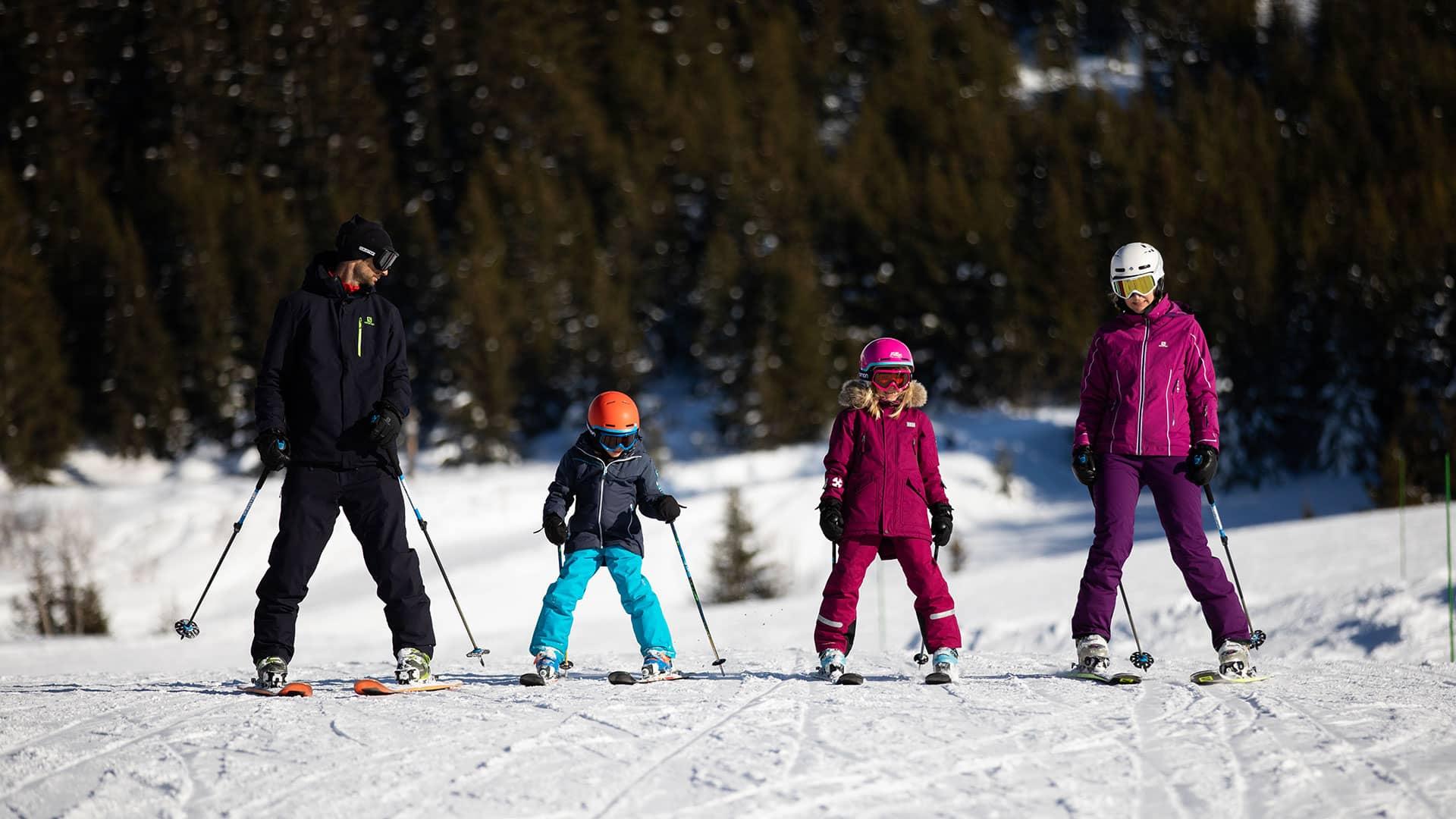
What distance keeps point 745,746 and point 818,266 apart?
39.8m

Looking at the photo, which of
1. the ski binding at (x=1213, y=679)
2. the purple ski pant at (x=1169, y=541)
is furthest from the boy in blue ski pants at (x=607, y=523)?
the ski binding at (x=1213, y=679)

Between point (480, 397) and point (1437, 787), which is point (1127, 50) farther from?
point (1437, 787)

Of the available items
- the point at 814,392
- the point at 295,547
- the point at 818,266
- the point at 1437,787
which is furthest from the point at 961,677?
the point at 818,266

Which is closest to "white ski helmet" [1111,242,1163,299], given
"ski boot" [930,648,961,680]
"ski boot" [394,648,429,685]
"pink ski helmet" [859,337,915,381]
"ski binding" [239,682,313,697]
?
"pink ski helmet" [859,337,915,381]

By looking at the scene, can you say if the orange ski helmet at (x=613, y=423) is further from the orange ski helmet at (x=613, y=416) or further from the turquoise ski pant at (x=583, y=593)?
the turquoise ski pant at (x=583, y=593)

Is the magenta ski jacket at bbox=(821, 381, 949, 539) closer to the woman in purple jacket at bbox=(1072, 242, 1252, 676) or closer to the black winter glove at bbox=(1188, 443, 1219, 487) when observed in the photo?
the woman in purple jacket at bbox=(1072, 242, 1252, 676)

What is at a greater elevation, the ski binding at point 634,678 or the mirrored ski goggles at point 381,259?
the mirrored ski goggles at point 381,259

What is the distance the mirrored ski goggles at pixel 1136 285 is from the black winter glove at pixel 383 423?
3.30 m

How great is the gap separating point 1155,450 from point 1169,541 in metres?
0.42

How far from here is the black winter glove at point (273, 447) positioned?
5402 mm

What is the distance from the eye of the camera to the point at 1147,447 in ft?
19.2

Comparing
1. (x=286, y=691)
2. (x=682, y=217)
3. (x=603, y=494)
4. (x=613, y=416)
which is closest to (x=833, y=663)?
(x=603, y=494)

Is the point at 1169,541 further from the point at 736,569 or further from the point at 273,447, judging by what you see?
the point at 736,569

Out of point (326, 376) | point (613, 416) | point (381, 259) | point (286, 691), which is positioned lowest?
point (286, 691)
